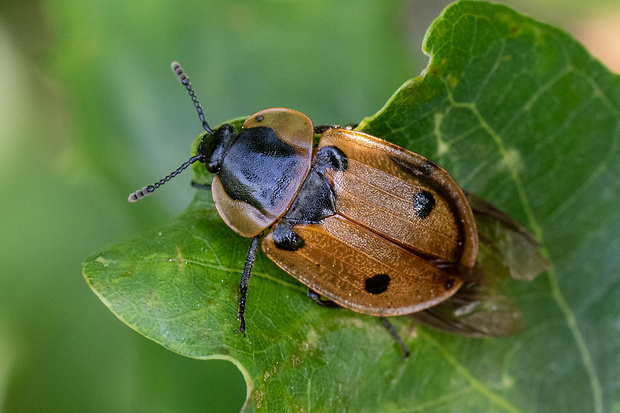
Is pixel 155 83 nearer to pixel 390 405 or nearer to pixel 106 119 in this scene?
pixel 106 119

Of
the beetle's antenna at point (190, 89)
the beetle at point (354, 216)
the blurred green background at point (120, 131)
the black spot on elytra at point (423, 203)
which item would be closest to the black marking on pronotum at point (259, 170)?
the beetle at point (354, 216)

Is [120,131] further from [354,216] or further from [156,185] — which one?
[354,216]

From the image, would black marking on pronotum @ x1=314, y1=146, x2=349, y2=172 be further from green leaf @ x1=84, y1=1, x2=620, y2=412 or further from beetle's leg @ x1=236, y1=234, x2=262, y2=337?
beetle's leg @ x1=236, y1=234, x2=262, y2=337

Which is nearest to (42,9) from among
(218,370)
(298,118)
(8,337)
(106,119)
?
(106,119)

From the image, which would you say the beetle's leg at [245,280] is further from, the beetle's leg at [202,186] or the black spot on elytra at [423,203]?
the black spot on elytra at [423,203]

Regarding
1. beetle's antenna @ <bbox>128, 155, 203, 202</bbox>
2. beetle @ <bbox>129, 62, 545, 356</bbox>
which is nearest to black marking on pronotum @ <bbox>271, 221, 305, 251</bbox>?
beetle @ <bbox>129, 62, 545, 356</bbox>

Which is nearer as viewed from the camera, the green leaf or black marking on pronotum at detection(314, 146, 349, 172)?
the green leaf

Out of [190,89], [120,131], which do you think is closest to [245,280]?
[190,89]
